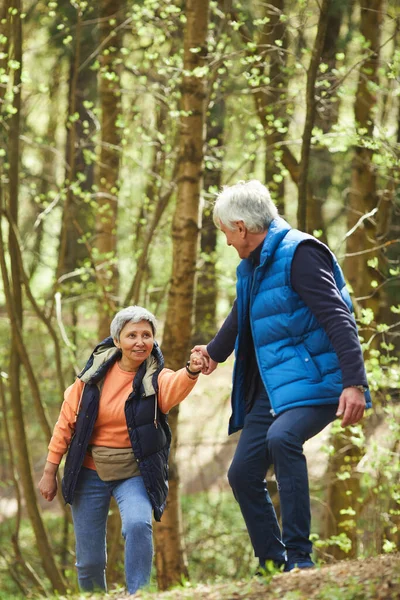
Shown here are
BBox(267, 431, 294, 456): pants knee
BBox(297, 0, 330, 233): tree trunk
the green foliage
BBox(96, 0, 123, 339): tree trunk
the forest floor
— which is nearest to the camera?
the forest floor

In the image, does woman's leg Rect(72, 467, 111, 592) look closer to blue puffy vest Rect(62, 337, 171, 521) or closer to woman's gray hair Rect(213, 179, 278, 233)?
blue puffy vest Rect(62, 337, 171, 521)

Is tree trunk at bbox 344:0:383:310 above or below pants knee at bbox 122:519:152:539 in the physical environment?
above

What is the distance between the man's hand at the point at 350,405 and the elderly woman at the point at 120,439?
939 mm

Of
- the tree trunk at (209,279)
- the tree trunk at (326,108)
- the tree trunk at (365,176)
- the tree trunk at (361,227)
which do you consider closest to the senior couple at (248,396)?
the tree trunk at (326,108)

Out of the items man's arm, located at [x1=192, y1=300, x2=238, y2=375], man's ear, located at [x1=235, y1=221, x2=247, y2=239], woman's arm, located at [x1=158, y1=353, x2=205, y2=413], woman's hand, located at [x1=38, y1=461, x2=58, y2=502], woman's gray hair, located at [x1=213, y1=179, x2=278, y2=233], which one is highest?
woman's gray hair, located at [x1=213, y1=179, x2=278, y2=233]

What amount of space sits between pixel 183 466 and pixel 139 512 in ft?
41.0

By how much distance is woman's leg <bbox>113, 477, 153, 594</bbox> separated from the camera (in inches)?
171

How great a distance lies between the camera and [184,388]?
14.8ft

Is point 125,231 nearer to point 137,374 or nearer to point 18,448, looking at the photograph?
point 18,448

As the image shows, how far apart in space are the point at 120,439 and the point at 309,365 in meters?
1.18

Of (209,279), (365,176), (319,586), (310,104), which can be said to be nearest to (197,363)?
(319,586)

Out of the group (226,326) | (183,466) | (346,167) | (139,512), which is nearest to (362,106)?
(346,167)

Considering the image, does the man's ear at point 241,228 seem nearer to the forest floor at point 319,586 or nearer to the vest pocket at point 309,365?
the vest pocket at point 309,365

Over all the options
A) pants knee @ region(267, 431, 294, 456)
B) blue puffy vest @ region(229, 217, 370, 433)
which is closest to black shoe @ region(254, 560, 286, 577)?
pants knee @ region(267, 431, 294, 456)
